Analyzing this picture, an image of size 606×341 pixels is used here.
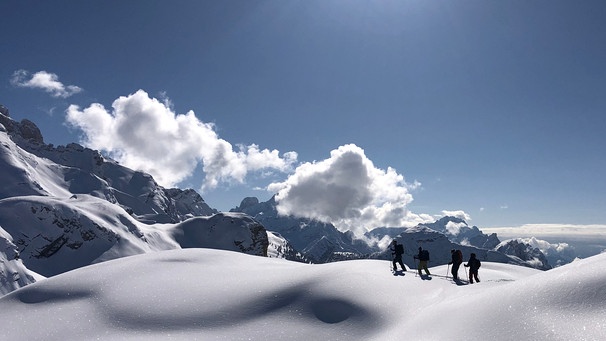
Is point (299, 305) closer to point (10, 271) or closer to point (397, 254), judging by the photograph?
point (397, 254)

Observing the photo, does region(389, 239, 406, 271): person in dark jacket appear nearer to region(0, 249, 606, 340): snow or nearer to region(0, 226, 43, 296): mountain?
region(0, 249, 606, 340): snow

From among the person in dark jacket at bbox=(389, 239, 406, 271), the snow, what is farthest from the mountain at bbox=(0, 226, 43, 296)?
the person in dark jacket at bbox=(389, 239, 406, 271)

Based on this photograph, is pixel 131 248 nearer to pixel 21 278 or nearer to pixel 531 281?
pixel 21 278

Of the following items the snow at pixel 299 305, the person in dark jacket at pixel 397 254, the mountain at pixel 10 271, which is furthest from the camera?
the mountain at pixel 10 271

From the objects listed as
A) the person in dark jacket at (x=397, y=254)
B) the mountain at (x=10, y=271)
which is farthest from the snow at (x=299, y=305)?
the mountain at (x=10, y=271)

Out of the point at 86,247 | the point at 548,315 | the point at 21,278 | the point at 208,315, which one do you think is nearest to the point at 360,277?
the point at 208,315

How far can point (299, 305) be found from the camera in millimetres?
14234

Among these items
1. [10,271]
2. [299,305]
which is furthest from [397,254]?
[10,271]

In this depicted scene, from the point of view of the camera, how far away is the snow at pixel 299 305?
386 inches

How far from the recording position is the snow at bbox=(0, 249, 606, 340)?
980 centimetres

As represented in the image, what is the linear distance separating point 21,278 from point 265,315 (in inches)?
3595

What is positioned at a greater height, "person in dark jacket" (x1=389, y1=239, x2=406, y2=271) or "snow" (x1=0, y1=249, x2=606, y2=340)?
"person in dark jacket" (x1=389, y1=239, x2=406, y2=271)

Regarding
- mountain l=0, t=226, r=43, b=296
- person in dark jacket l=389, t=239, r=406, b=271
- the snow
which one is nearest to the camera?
the snow

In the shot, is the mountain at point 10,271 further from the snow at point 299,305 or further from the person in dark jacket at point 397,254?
the person in dark jacket at point 397,254
